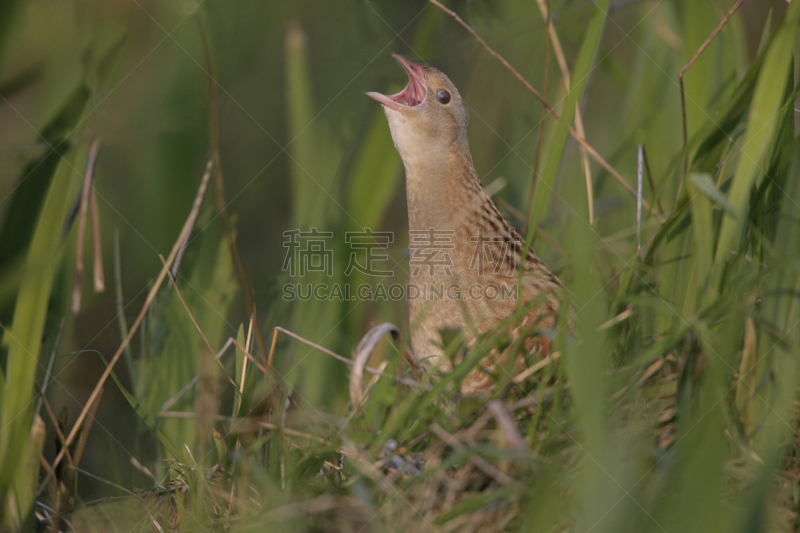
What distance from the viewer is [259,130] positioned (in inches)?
149

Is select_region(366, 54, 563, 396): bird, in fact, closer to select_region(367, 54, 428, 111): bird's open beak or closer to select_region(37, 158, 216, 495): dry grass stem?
select_region(367, 54, 428, 111): bird's open beak

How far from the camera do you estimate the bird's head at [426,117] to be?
7.01ft

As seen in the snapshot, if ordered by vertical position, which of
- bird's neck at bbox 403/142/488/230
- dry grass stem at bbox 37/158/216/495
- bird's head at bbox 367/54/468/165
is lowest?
dry grass stem at bbox 37/158/216/495

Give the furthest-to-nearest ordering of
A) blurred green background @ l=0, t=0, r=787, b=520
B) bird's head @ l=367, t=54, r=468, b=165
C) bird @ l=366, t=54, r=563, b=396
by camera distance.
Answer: bird's head @ l=367, t=54, r=468, b=165 → blurred green background @ l=0, t=0, r=787, b=520 → bird @ l=366, t=54, r=563, b=396

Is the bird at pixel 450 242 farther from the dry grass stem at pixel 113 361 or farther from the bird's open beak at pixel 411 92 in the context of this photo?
the dry grass stem at pixel 113 361

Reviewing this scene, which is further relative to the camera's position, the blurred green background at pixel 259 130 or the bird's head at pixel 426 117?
the bird's head at pixel 426 117

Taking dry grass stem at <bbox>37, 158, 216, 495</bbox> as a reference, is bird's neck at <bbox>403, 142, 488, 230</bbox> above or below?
above

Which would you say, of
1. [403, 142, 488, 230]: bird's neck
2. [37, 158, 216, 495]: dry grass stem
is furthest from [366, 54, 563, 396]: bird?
[37, 158, 216, 495]: dry grass stem

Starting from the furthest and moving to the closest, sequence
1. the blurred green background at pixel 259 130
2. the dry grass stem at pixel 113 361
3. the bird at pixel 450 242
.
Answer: the blurred green background at pixel 259 130, the bird at pixel 450 242, the dry grass stem at pixel 113 361

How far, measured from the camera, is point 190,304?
2252 mm

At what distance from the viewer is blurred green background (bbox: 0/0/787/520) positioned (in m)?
2.00

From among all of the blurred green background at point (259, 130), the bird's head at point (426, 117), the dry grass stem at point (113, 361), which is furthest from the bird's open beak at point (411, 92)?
the dry grass stem at point (113, 361)

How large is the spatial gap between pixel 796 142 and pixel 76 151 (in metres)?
1.78

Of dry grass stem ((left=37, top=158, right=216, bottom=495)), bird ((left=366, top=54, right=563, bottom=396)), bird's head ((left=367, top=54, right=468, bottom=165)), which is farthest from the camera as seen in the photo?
bird's head ((left=367, top=54, right=468, bottom=165))
